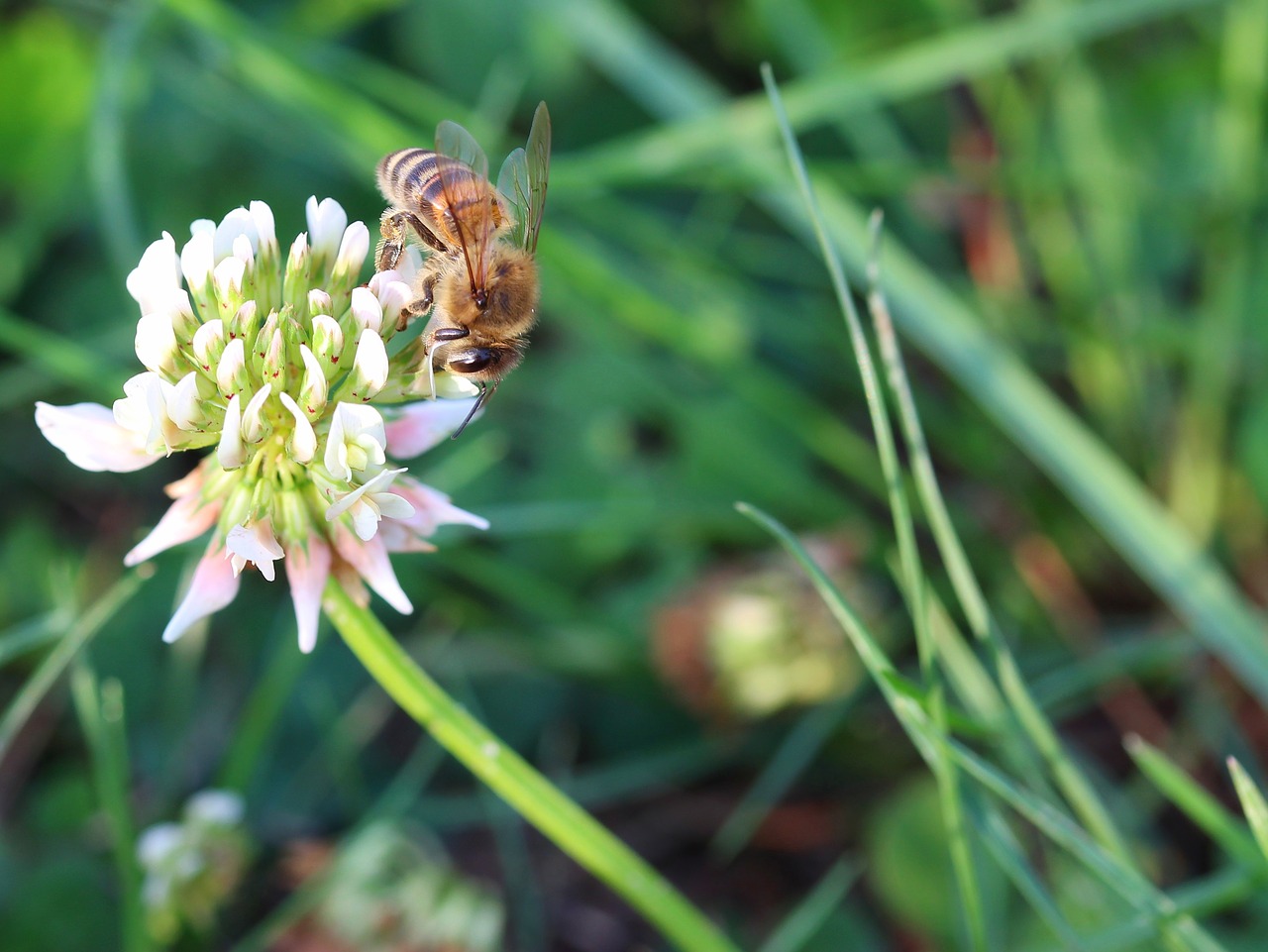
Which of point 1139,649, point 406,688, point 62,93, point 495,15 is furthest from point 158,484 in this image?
point 1139,649

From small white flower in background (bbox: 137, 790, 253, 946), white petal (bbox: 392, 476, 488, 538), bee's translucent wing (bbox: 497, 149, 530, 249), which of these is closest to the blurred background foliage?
small white flower in background (bbox: 137, 790, 253, 946)

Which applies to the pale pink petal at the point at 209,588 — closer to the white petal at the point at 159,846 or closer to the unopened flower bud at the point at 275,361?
the unopened flower bud at the point at 275,361

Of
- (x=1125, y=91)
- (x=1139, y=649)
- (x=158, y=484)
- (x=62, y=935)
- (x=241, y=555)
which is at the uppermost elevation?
(x=1125, y=91)

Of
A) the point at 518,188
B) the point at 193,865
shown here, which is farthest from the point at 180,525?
the point at 193,865

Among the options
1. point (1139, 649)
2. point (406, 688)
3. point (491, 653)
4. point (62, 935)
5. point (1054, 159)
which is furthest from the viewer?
point (1054, 159)

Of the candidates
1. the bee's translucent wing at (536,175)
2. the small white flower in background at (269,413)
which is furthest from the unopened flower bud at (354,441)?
the bee's translucent wing at (536,175)

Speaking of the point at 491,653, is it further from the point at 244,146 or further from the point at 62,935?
the point at 244,146

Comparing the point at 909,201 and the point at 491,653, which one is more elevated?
the point at 909,201
